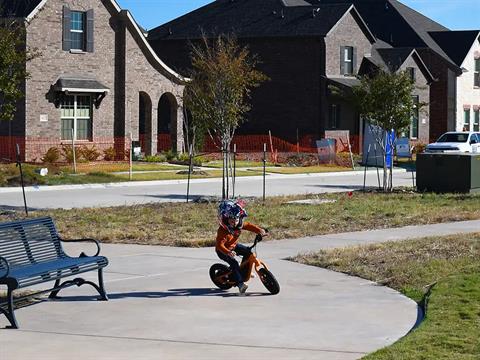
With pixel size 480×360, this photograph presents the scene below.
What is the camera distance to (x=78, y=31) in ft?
136

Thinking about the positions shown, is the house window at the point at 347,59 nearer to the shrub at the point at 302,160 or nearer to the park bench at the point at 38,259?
the shrub at the point at 302,160

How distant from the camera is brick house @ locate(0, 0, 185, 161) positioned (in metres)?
39.4

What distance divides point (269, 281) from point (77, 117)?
2972 cm

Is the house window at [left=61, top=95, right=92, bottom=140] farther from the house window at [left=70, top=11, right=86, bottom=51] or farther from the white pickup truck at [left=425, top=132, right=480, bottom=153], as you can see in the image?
the white pickup truck at [left=425, top=132, right=480, bottom=153]

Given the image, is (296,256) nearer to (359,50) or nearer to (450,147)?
(450,147)

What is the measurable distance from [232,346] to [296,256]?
636cm

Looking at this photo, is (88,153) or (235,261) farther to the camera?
(88,153)

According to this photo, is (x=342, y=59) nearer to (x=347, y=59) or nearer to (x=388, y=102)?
(x=347, y=59)

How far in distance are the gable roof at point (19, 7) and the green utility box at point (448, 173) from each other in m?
16.5

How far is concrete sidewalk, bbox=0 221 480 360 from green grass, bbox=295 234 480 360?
0.29 m

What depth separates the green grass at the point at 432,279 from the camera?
9500 mm

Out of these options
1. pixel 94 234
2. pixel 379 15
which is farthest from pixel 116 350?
pixel 379 15

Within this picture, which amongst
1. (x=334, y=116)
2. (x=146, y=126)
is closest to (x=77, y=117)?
(x=146, y=126)

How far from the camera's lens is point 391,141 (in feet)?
109
